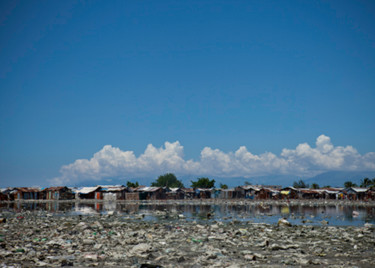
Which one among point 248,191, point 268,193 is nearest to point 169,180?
point 248,191

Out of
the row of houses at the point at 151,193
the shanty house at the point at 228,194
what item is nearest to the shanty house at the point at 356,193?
the row of houses at the point at 151,193

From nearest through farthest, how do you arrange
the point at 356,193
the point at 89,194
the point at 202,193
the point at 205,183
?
the point at 356,193 < the point at 89,194 < the point at 202,193 < the point at 205,183

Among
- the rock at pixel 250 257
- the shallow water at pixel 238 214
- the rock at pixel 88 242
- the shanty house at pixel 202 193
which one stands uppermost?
the rock at pixel 250 257

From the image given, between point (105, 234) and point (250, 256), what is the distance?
21.9 ft

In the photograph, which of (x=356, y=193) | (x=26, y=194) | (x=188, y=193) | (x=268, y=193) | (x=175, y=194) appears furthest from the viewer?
(x=188, y=193)

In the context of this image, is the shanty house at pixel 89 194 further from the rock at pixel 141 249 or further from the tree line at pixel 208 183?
the rock at pixel 141 249

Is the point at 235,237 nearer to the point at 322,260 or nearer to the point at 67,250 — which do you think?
the point at 322,260

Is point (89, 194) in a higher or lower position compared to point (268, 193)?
lower

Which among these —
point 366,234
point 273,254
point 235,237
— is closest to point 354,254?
point 273,254

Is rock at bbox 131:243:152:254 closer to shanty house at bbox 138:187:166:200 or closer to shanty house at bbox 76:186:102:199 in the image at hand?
shanty house at bbox 138:187:166:200

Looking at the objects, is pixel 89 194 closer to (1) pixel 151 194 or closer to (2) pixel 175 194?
(1) pixel 151 194

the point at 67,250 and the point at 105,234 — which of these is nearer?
the point at 67,250

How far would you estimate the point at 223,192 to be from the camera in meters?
79.2

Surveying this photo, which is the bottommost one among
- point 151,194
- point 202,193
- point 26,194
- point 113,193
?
point 202,193
